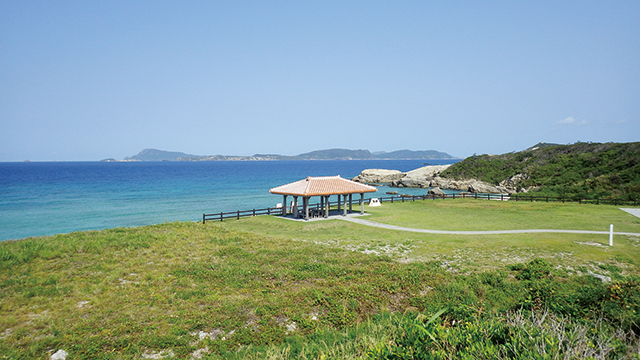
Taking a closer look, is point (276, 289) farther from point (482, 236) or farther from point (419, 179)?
point (419, 179)

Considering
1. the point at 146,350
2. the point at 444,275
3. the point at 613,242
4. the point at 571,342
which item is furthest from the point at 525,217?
the point at 146,350

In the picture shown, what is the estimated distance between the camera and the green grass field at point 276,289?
862 centimetres

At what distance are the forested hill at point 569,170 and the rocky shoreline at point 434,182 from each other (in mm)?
1577

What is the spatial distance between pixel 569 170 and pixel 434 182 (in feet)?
91.7

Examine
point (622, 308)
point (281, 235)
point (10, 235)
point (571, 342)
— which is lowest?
point (10, 235)

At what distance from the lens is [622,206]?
117ft

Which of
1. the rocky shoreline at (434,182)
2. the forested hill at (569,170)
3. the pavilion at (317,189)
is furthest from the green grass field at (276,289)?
the rocky shoreline at (434,182)

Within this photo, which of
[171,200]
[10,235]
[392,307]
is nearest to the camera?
[392,307]

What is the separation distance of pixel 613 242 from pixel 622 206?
22.1 m

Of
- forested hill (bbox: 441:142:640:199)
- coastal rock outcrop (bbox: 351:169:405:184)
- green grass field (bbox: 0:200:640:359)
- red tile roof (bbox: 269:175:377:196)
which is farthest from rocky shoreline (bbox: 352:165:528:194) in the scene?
green grass field (bbox: 0:200:640:359)

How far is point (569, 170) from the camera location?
60.9m

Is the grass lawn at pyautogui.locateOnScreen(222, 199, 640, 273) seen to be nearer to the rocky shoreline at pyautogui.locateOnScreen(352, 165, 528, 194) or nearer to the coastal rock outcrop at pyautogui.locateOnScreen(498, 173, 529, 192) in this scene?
the rocky shoreline at pyautogui.locateOnScreen(352, 165, 528, 194)

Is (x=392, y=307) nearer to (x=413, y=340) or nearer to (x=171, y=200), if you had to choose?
(x=413, y=340)

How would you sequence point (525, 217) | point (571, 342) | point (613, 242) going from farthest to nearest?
point (525, 217), point (613, 242), point (571, 342)
